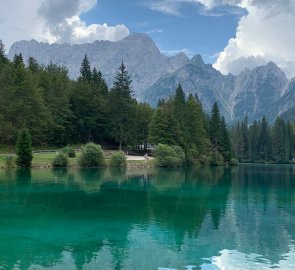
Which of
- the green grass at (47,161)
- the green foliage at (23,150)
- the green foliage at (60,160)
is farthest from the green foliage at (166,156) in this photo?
the green foliage at (23,150)

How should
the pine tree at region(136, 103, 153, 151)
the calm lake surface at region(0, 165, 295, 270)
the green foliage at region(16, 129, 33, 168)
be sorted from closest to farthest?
the calm lake surface at region(0, 165, 295, 270) → the green foliage at region(16, 129, 33, 168) → the pine tree at region(136, 103, 153, 151)

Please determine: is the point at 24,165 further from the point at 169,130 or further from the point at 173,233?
the point at 173,233

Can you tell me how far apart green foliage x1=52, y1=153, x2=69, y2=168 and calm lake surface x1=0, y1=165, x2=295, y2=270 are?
2718 centimetres

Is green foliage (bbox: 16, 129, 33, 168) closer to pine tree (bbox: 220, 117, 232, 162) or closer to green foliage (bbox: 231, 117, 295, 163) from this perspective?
pine tree (bbox: 220, 117, 232, 162)

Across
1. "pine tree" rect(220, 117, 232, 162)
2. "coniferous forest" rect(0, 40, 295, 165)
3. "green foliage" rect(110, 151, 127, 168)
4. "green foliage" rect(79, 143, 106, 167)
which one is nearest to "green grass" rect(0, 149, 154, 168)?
"green foliage" rect(79, 143, 106, 167)

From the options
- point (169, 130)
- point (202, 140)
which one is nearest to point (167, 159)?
point (169, 130)

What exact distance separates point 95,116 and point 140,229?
83117 millimetres

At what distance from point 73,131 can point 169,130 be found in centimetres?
2489

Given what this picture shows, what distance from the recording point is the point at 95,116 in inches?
4333

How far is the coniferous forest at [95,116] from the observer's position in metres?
87.8

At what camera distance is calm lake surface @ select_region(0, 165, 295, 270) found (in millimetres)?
21719

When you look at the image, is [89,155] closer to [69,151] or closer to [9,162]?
[69,151]

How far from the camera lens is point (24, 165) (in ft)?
240

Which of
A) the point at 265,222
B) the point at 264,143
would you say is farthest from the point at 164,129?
the point at 264,143
